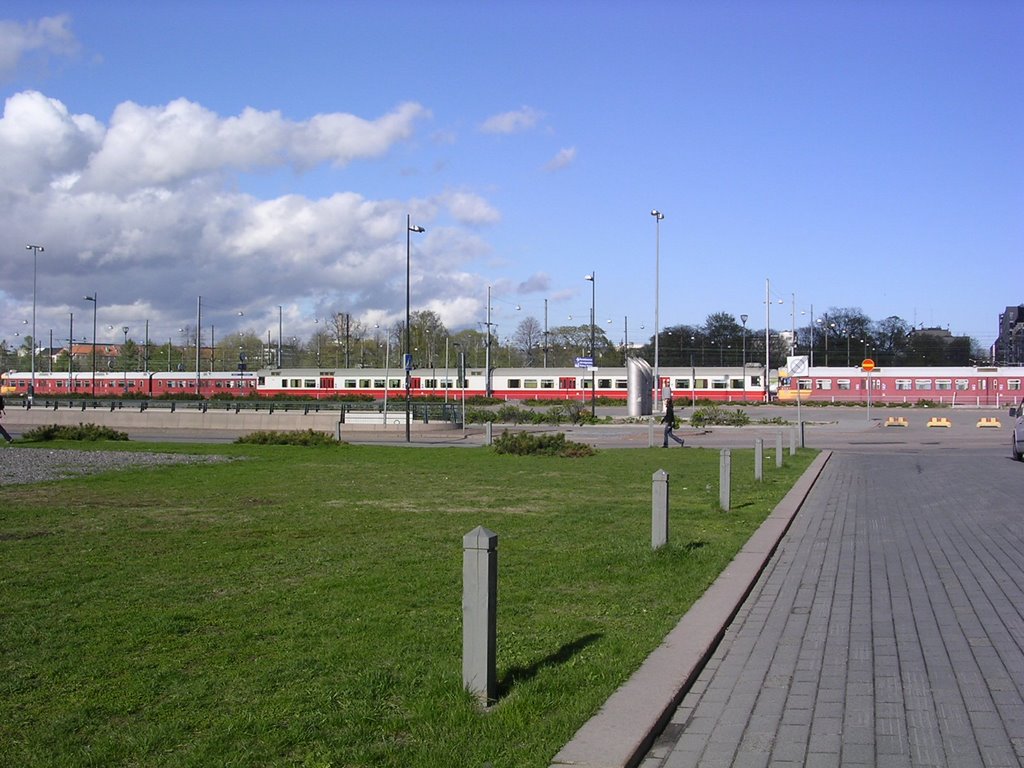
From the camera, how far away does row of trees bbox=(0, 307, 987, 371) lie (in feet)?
382

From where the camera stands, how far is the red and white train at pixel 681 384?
2810 inches

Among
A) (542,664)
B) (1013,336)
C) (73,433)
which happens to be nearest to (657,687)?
(542,664)

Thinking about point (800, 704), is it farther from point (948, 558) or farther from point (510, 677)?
point (948, 558)

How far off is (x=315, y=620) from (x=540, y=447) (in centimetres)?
2077

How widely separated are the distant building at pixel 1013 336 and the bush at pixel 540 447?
221ft

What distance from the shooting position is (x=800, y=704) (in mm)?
5719

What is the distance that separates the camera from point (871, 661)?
668cm

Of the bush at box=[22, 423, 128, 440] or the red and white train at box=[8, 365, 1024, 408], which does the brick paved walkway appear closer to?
the bush at box=[22, 423, 128, 440]

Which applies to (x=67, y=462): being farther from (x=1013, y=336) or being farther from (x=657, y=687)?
(x=1013, y=336)

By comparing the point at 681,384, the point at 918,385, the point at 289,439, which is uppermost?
the point at 681,384

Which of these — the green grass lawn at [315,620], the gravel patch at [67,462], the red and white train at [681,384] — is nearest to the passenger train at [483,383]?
the red and white train at [681,384]

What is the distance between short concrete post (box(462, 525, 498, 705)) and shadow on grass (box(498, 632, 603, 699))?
206mm

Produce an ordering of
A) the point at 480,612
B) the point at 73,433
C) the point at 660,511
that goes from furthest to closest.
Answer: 1. the point at 73,433
2. the point at 660,511
3. the point at 480,612

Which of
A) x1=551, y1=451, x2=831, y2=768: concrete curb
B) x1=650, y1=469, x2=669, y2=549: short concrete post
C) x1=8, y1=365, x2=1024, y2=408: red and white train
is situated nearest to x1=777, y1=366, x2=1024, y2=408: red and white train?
x1=8, y1=365, x2=1024, y2=408: red and white train
